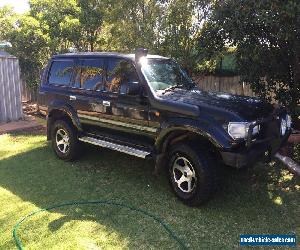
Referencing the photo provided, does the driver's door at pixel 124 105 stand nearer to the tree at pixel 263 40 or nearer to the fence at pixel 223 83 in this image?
the tree at pixel 263 40

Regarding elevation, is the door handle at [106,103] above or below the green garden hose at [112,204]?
above

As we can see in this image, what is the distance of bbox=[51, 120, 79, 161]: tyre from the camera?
23.4ft

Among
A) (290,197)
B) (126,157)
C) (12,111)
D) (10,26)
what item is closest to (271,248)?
(290,197)

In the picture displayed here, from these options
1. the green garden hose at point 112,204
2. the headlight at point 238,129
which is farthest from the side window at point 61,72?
the headlight at point 238,129

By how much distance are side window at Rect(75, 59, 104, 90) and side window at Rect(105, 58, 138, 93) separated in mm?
193

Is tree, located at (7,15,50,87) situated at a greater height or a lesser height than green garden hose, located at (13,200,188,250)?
greater

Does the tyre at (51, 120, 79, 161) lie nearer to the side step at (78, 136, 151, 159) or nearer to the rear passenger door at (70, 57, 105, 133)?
the side step at (78, 136, 151, 159)

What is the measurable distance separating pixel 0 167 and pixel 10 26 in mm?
8295

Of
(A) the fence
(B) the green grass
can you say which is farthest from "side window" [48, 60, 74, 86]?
(A) the fence

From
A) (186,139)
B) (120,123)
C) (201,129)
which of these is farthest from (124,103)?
(201,129)

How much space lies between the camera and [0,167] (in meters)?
7.34

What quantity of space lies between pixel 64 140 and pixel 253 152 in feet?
12.8

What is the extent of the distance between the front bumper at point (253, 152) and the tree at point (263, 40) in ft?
6.20

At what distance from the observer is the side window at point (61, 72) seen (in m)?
7.21
